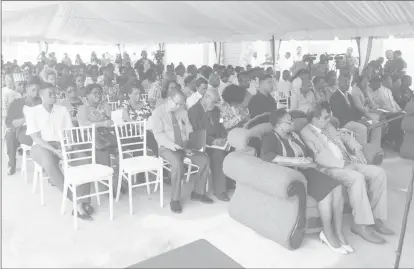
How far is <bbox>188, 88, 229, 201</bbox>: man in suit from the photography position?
4090 mm

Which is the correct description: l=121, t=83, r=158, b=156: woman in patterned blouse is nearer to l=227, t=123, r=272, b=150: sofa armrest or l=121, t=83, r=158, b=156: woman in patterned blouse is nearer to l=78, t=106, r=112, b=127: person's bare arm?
l=78, t=106, r=112, b=127: person's bare arm

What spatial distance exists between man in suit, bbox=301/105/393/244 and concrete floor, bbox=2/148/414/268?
6.1 inches

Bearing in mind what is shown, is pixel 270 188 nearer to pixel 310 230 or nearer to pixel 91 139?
pixel 310 230

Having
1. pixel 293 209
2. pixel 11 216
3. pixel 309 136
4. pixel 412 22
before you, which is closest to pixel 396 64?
pixel 412 22

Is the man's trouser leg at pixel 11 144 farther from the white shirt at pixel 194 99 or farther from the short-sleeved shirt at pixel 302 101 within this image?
the short-sleeved shirt at pixel 302 101

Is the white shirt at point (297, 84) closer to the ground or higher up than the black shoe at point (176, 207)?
higher up

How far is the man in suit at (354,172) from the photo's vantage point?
315 centimetres

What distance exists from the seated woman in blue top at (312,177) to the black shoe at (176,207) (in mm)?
1006

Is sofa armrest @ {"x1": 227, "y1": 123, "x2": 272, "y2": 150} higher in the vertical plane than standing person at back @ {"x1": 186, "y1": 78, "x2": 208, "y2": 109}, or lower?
lower

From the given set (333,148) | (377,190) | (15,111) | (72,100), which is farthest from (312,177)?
(15,111)

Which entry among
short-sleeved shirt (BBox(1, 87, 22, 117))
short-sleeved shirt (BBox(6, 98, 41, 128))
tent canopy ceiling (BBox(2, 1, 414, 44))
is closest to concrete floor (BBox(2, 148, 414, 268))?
short-sleeved shirt (BBox(6, 98, 41, 128))

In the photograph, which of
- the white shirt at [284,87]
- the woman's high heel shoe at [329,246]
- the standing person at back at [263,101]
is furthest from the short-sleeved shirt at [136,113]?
the white shirt at [284,87]

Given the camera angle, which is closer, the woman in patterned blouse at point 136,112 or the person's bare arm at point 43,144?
the person's bare arm at point 43,144

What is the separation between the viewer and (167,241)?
313cm
